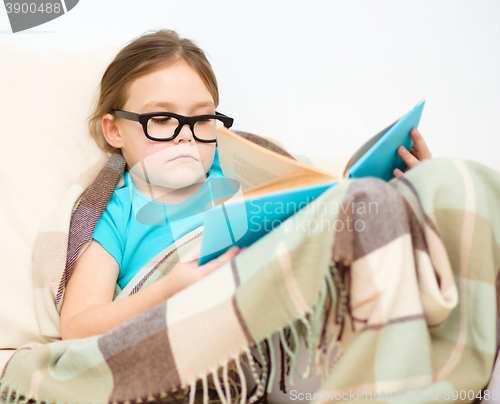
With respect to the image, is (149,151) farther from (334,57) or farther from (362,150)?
(334,57)

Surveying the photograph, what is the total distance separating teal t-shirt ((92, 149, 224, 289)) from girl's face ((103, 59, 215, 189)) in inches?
2.3

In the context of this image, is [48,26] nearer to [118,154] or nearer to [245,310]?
[118,154]

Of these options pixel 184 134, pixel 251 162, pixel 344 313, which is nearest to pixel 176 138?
pixel 184 134

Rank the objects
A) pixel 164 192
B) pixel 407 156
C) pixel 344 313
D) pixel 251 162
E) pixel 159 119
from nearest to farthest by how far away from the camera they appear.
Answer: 1. pixel 344 313
2. pixel 251 162
3. pixel 407 156
4. pixel 159 119
5. pixel 164 192

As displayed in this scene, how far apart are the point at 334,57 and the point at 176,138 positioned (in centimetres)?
69

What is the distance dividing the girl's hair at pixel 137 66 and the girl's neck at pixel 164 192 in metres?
0.18

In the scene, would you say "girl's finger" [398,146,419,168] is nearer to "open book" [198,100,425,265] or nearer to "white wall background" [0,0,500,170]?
"open book" [198,100,425,265]

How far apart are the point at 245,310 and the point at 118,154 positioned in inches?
29.8

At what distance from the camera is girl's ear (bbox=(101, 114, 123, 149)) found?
1069 millimetres

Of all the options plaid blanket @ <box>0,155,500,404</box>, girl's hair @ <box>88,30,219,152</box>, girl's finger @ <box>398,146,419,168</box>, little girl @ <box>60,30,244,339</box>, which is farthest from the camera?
girl's hair @ <box>88,30,219,152</box>

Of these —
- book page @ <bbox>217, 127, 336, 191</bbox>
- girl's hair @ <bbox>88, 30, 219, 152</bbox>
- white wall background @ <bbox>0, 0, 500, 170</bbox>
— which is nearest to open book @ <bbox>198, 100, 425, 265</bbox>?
book page @ <bbox>217, 127, 336, 191</bbox>

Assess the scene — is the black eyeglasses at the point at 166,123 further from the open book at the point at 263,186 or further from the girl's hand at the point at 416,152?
the girl's hand at the point at 416,152

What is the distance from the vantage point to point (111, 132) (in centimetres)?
108

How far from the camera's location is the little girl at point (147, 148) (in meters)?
0.90
